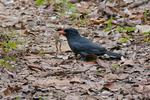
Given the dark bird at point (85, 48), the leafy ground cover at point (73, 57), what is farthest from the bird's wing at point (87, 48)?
the leafy ground cover at point (73, 57)

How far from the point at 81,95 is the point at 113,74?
0.95 m

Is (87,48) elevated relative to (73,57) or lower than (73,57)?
elevated

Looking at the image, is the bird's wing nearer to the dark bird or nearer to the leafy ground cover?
the dark bird

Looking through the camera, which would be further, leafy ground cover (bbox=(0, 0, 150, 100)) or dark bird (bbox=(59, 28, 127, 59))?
dark bird (bbox=(59, 28, 127, 59))

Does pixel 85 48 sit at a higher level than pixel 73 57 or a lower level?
higher

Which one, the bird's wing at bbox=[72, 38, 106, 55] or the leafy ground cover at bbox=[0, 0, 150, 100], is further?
the bird's wing at bbox=[72, 38, 106, 55]

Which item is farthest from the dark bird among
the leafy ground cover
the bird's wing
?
the leafy ground cover

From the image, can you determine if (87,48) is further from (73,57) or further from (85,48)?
(73,57)

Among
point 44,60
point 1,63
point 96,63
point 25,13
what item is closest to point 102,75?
point 96,63

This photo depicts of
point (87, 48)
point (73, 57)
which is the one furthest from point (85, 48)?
point (73, 57)

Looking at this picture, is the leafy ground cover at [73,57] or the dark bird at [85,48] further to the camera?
the dark bird at [85,48]

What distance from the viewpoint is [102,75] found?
3836mm

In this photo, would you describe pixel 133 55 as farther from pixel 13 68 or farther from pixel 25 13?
pixel 25 13

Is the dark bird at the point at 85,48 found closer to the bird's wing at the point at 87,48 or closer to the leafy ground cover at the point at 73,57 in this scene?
the bird's wing at the point at 87,48
